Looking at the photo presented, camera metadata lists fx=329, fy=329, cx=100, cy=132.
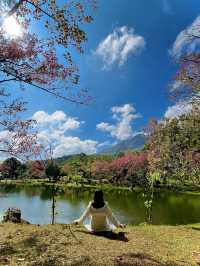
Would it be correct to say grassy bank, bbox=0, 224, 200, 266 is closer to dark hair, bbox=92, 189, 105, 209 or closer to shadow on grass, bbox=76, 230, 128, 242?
shadow on grass, bbox=76, 230, 128, 242

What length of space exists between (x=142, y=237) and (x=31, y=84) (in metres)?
4.87

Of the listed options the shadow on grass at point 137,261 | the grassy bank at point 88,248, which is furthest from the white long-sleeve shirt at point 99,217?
the shadow on grass at point 137,261

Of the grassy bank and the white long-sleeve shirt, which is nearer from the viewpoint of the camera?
the grassy bank

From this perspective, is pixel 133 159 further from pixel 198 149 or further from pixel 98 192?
pixel 98 192

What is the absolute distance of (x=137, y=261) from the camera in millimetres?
6273

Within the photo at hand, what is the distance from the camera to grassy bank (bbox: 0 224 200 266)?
6.08 m

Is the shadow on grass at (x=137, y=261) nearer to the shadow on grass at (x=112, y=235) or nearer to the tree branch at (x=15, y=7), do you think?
the shadow on grass at (x=112, y=235)

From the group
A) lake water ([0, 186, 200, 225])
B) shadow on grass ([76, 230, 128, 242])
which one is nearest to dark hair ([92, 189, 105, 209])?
shadow on grass ([76, 230, 128, 242])

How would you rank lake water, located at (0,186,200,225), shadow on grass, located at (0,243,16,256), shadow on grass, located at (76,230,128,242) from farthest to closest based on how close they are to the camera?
lake water, located at (0,186,200,225)
shadow on grass, located at (76,230,128,242)
shadow on grass, located at (0,243,16,256)

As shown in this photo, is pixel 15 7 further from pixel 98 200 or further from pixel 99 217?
pixel 99 217

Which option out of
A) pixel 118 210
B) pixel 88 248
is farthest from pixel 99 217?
pixel 118 210

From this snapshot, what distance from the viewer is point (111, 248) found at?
704 cm

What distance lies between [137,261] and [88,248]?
112cm

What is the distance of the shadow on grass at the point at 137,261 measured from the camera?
240 inches
